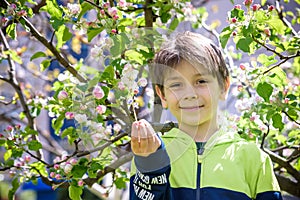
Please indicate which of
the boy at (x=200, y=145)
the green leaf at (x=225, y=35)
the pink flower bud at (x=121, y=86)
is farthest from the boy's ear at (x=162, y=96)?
the green leaf at (x=225, y=35)

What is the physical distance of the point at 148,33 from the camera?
49.1 inches

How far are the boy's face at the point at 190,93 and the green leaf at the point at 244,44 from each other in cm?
28

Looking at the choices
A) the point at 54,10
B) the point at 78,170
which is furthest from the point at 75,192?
the point at 54,10

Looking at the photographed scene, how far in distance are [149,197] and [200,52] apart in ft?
0.97

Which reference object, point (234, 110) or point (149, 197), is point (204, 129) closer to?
point (149, 197)

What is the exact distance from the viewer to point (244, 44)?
1302 mm

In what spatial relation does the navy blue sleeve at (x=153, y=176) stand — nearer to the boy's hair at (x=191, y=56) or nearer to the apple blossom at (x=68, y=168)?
the boy's hair at (x=191, y=56)

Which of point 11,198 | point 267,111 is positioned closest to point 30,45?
point 11,198

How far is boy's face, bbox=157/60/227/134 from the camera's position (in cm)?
100

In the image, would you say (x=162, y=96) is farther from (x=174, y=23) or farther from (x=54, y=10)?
(x=174, y=23)

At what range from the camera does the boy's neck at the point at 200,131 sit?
1063 mm

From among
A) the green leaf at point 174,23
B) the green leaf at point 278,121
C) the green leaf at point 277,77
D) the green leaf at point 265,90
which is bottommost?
the green leaf at point 278,121

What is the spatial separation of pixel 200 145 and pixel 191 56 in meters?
0.18

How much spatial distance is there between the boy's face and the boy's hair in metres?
0.01
